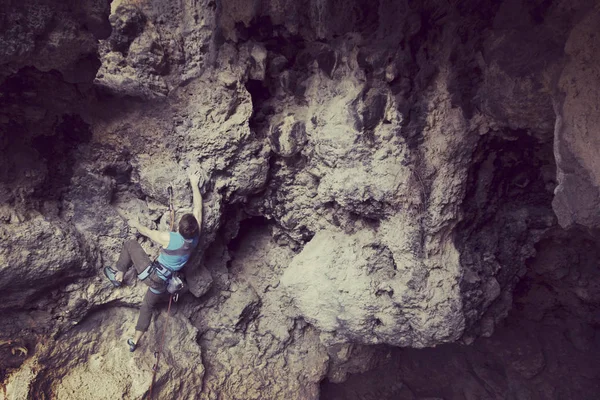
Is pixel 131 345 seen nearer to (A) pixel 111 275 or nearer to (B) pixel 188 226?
(A) pixel 111 275

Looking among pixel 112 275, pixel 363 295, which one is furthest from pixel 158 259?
pixel 363 295

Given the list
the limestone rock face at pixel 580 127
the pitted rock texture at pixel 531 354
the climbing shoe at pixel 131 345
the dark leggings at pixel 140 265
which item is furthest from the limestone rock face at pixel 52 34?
the pitted rock texture at pixel 531 354

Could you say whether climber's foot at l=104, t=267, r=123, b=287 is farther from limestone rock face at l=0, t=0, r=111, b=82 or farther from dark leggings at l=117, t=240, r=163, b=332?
limestone rock face at l=0, t=0, r=111, b=82

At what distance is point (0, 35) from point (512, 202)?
2926 millimetres

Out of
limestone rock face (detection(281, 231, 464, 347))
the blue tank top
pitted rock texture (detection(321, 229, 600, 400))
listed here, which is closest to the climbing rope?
the blue tank top

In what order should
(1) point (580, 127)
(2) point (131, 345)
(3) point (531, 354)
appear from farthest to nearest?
(3) point (531, 354)
(2) point (131, 345)
(1) point (580, 127)

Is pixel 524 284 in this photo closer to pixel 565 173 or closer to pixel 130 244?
pixel 565 173

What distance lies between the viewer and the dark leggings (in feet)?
8.30

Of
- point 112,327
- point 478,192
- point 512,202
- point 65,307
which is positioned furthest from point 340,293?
point 65,307

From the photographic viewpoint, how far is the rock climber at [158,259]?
2363 mm

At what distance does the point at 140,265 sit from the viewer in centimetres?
252

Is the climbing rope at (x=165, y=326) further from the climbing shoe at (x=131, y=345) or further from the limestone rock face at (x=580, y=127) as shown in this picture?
the limestone rock face at (x=580, y=127)

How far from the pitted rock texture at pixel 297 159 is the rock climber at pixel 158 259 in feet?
0.31

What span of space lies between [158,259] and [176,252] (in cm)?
18
